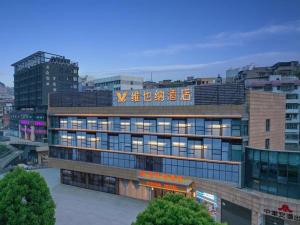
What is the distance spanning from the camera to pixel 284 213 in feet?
92.4

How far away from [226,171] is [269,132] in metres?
8.57

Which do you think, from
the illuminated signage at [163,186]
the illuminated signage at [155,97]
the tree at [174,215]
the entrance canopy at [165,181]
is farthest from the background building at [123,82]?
the tree at [174,215]

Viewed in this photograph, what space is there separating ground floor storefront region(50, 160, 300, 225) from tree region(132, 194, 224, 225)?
12265 millimetres

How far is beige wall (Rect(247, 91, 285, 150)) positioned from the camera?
34.5 metres

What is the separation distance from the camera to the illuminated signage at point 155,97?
3762cm

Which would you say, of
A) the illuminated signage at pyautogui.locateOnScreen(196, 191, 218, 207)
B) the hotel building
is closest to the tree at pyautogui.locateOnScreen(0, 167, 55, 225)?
the hotel building

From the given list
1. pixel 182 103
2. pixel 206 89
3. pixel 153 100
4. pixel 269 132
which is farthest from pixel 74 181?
pixel 269 132

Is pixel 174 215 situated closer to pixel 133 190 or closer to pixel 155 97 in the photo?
pixel 155 97

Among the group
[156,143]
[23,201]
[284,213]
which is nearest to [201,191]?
[156,143]

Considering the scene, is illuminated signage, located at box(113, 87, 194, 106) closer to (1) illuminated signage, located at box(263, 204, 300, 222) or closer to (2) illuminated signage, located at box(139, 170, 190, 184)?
(2) illuminated signage, located at box(139, 170, 190, 184)

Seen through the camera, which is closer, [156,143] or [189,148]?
[189,148]

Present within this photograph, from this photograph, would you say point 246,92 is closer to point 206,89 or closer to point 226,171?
point 206,89

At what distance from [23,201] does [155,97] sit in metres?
20.9

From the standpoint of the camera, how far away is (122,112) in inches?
1706
